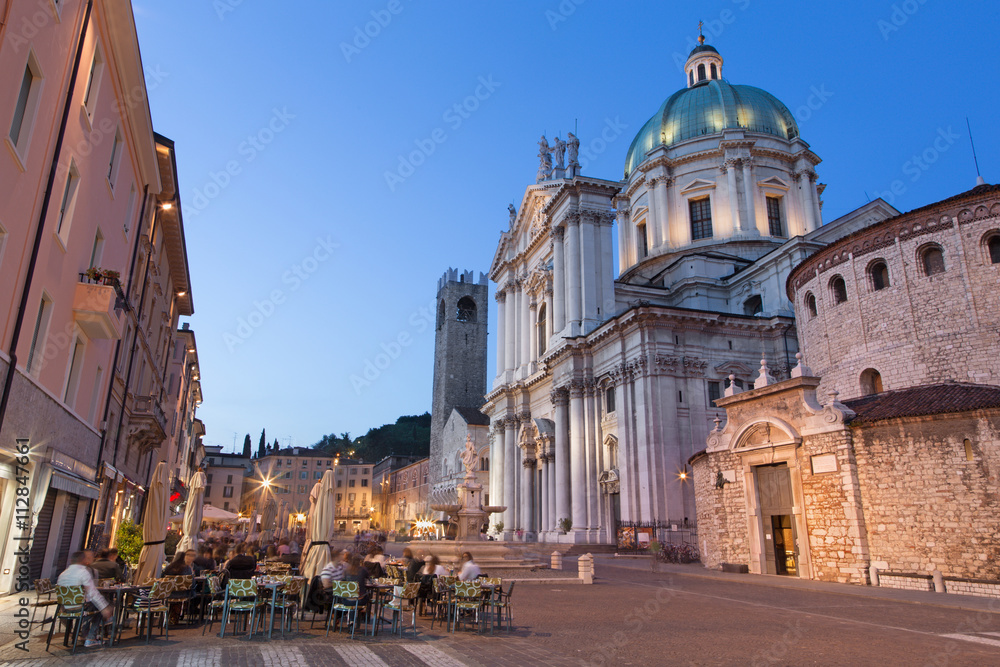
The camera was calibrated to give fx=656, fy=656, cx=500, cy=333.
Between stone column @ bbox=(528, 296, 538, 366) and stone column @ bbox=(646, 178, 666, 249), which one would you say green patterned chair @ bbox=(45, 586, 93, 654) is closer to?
stone column @ bbox=(528, 296, 538, 366)

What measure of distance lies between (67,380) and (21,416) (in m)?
4.02

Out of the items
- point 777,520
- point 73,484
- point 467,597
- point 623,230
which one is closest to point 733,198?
point 623,230

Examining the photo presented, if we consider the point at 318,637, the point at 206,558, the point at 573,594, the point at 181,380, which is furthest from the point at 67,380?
the point at 181,380

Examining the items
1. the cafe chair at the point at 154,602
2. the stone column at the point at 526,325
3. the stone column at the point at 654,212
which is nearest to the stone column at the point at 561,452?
the stone column at the point at 526,325

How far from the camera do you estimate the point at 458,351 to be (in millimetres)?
84375

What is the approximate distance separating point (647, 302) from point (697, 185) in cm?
1438

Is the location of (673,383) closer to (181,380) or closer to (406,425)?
(181,380)

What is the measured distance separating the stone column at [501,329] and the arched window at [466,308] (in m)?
32.1

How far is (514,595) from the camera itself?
16266mm

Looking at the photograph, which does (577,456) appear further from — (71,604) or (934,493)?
(71,604)

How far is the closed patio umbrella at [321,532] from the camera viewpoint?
41.0 feet

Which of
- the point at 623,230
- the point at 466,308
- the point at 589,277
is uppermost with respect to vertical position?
the point at 466,308

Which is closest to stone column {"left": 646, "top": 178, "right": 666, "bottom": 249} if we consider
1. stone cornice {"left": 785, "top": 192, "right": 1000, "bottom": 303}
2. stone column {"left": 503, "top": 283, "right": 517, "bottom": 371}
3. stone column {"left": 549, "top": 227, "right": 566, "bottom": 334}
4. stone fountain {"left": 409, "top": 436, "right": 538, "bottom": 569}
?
stone column {"left": 549, "top": 227, "right": 566, "bottom": 334}

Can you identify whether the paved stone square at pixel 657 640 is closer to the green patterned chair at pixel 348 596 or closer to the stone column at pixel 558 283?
the green patterned chair at pixel 348 596
